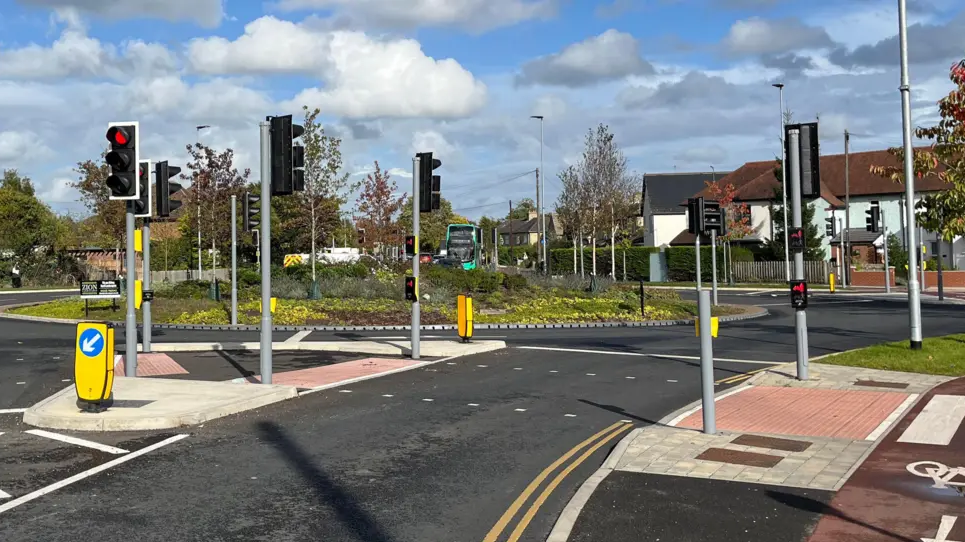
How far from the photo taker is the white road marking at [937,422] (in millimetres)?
10082

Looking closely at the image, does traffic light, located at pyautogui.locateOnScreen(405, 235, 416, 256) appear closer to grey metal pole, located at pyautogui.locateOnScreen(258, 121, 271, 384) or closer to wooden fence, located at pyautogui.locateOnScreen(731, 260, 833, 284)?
grey metal pole, located at pyautogui.locateOnScreen(258, 121, 271, 384)

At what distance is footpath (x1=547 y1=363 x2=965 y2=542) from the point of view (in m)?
6.78

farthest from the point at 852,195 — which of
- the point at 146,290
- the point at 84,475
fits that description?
the point at 84,475

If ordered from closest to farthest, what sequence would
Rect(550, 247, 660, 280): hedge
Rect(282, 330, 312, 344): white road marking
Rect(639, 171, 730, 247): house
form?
Rect(282, 330, 312, 344): white road marking, Rect(550, 247, 660, 280): hedge, Rect(639, 171, 730, 247): house

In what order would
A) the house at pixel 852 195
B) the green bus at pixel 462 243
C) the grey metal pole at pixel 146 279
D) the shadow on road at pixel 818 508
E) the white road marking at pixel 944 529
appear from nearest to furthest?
1. the white road marking at pixel 944 529
2. the shadow on road at pixel 818 508
3. the grey metal pole at pixel 146 279
4. the green bus at pixel 462 243
5. the house at pixel 852 195

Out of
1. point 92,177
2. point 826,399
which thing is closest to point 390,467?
point 826,399

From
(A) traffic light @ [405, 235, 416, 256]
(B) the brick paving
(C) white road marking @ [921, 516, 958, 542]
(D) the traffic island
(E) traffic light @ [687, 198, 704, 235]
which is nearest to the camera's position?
(C) white road marking @ [921, 516, 958, 542]

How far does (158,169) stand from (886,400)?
12.7 metres

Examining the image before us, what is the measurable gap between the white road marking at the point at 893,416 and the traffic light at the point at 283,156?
8.44 meters

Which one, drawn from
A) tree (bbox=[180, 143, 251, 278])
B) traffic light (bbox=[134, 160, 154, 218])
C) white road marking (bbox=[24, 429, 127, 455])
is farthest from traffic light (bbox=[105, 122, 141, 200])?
tree (bbox=[180, 143, 251, 278])

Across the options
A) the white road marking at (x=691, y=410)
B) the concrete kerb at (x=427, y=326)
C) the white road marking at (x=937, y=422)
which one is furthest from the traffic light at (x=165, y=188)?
the white road marking at (x=937, y=422)

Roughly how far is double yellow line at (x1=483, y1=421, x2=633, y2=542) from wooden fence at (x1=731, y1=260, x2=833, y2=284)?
51486 millimetres

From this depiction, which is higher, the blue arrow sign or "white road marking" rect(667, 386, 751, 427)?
the blue arrow sign

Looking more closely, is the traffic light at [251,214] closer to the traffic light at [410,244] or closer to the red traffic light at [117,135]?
the traffic light at [410,244]
